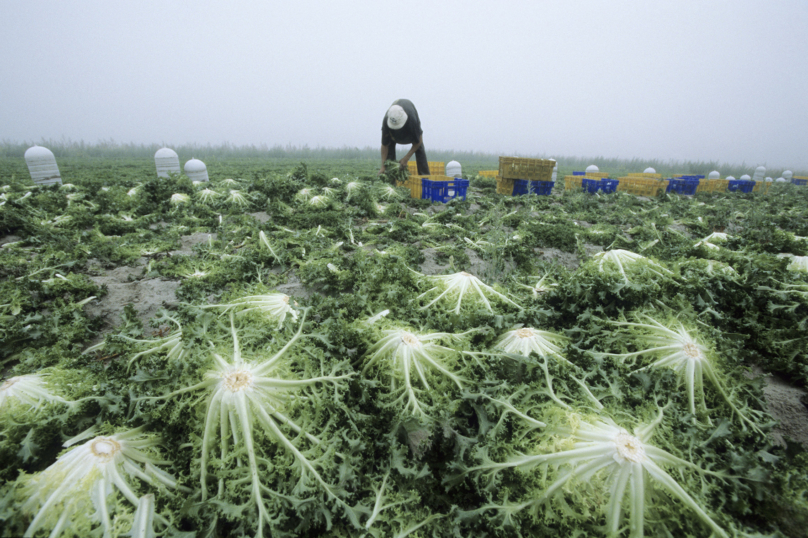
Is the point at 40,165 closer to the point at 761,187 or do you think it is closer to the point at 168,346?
the point at 168,346

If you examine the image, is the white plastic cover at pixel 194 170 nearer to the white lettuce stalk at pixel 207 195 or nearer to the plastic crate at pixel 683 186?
the white lettuce stalk at pixel 207 195

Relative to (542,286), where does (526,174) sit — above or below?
above

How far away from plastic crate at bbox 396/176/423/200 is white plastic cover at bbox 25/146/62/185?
11.3 m

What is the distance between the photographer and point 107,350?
3133 millimetres

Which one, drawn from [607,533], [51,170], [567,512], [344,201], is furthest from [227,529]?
[51,170]

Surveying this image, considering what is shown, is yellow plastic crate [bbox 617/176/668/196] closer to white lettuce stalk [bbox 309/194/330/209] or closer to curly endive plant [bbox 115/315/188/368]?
white lettuce stalk [bbox 309/194/330/209]

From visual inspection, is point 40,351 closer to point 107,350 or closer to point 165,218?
point 107,350

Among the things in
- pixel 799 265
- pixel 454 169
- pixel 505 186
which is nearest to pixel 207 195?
pixel 454 169

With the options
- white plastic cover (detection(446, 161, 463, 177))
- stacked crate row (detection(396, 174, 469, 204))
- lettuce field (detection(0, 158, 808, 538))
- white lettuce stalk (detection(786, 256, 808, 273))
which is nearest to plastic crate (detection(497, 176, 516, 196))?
white plastic cover (detection(446, 161, 463, 177))

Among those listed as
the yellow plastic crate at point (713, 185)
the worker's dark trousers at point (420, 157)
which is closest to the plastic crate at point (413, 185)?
the worker's dark trousers at point (420, 157)

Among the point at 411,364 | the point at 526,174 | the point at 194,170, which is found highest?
the point at 526,174

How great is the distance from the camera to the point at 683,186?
17.3 m

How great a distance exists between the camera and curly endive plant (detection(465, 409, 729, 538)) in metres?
1.97

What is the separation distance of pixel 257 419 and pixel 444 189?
948 centimetres
